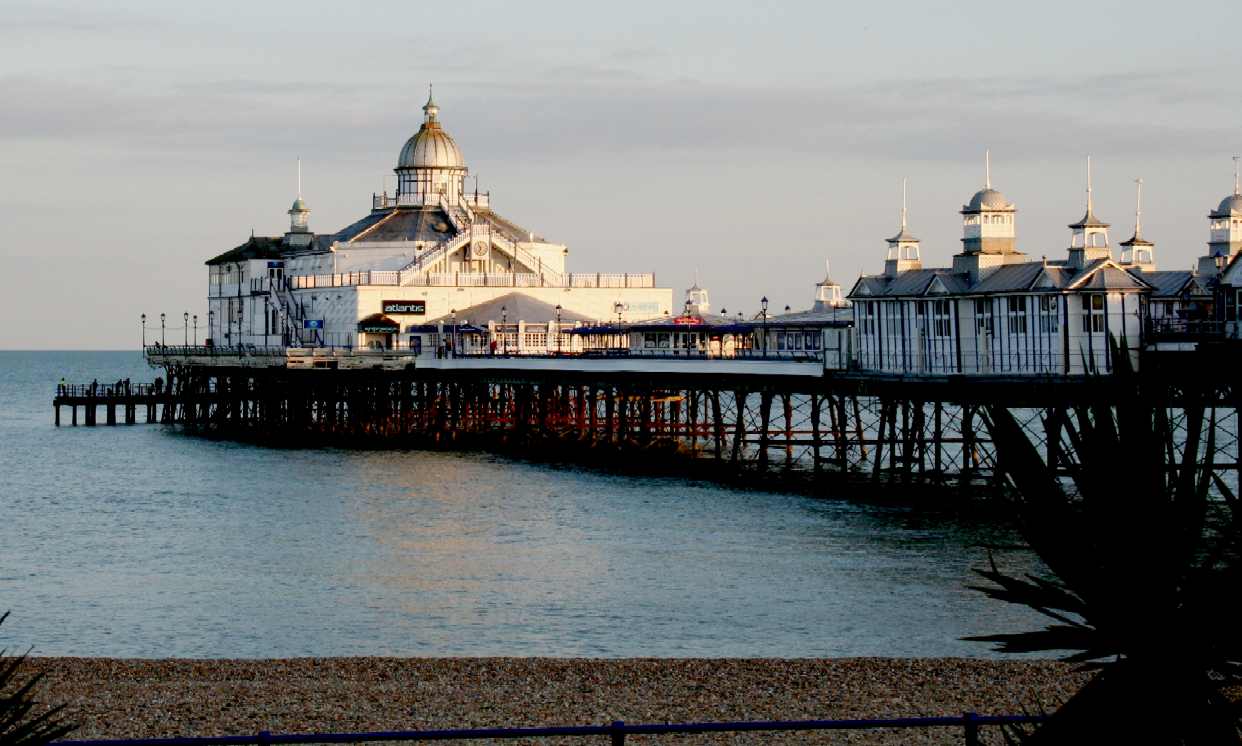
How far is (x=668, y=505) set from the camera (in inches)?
1825

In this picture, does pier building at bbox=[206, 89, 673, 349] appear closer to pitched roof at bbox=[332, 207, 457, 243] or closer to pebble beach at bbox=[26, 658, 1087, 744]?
pitched roof at bbox=[332, 207, 457, 243]

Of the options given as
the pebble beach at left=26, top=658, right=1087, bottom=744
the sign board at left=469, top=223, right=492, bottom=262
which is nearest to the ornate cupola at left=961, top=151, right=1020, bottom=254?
the pebble beach at left=26, top=658, right=1087, bottom=744

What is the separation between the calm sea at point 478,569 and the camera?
1075 inches

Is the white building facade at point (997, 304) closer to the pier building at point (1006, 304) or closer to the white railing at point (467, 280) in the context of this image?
the pier building at point (1006, 304)

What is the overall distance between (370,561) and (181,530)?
907cm

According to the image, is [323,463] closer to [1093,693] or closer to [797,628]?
[797,628]

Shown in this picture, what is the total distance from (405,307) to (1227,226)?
42.4 metres

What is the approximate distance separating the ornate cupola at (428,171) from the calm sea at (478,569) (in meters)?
47.6

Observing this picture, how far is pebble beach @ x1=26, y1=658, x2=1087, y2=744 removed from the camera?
1948 cm

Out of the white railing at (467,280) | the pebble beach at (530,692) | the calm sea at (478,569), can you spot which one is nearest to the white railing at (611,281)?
the white railing at (467,280)

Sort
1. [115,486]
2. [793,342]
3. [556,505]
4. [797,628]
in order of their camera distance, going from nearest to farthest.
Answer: [797,628] → [556,505] → [115,486] → [793,342]

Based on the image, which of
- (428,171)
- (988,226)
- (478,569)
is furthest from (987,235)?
(428,171)

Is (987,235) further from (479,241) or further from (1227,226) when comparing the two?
(479,241)

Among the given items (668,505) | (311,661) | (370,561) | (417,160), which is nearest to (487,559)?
(370,561)
